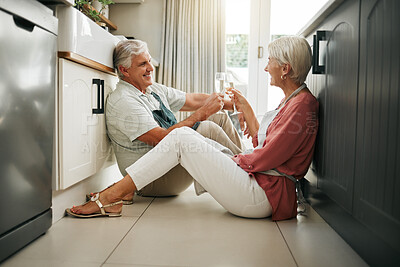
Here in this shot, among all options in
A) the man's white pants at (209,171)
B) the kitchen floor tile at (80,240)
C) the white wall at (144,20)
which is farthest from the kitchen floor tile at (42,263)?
the white wall at (144,20)

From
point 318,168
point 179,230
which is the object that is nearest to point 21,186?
point 179,230

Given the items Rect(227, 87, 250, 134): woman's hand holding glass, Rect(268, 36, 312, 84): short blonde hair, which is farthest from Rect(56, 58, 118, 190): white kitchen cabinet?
Rect(268, 36, 312, 84): short blonde hair

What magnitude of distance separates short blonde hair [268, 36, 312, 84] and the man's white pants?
1.74 feet

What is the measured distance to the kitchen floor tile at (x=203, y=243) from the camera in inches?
51.4

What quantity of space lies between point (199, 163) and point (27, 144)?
780 millimetres

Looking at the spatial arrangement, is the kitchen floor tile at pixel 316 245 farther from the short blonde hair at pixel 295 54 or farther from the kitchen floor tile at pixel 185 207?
the short blonde hair at pixel 295 54

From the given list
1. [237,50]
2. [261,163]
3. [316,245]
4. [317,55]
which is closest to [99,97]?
[261,163]

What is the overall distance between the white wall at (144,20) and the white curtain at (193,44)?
0.10 m

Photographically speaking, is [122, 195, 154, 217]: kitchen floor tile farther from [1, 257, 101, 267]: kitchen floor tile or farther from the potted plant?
the potted plant

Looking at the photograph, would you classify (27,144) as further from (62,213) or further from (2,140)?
(62,213)

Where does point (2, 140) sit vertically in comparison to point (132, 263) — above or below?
above

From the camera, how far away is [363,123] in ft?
4.09

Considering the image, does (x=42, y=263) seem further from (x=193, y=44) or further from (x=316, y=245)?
(x=193, y=44)

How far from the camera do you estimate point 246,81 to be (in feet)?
12.6
